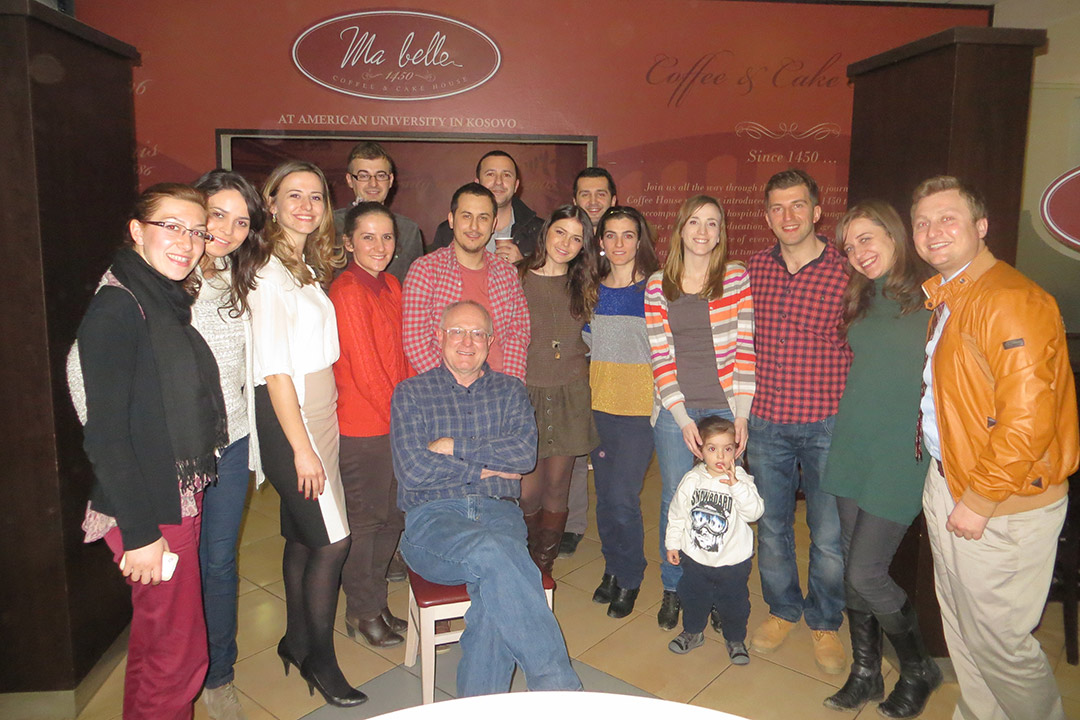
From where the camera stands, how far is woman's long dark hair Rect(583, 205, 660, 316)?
2705mm

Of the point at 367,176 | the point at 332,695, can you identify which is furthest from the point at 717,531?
the point at 367,176

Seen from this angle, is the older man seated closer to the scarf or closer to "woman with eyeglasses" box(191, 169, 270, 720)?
"woman with eyeglasses" box(191, 169, 270, 720)

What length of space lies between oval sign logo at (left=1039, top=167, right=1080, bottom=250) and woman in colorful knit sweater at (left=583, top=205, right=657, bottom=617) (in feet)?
12.6

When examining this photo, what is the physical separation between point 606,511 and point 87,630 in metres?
1.97

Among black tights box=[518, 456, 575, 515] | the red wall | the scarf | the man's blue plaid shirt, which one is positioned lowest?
black tights box=[518, 456, 575, 515]

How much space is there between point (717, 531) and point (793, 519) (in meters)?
0.37

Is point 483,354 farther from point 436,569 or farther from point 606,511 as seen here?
point 606,511

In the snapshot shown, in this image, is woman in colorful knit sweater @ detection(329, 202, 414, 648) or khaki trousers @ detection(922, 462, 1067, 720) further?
woman in colorful knit sweater @ detection(329, 202, 414, 648)

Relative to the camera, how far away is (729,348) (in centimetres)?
252

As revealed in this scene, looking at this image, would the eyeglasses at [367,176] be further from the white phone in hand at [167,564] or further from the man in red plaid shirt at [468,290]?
the white phone in hand at [167,564]

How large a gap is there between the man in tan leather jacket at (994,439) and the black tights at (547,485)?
4.60 ft

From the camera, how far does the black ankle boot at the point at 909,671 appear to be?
85.0 inches

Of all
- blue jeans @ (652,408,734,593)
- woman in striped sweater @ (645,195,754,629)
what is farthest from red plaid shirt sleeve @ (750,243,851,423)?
blue jeans @ (652,408,734,593)

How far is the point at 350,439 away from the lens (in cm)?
233
